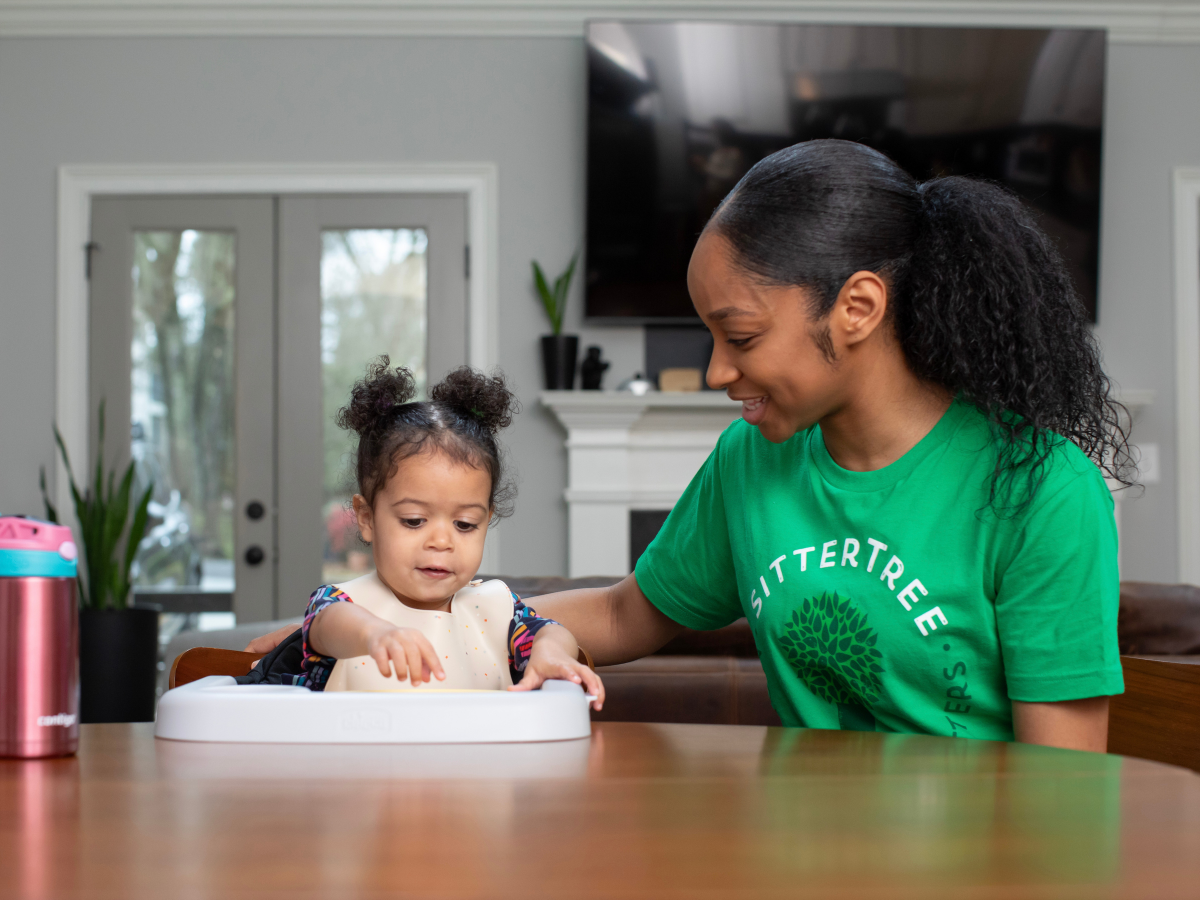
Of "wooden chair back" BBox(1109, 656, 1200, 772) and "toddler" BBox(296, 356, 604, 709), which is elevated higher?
"toddler" BBox(296, 356, 604, 709)

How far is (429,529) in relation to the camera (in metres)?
1.19

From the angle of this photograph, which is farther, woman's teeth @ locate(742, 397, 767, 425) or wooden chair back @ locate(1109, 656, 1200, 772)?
wooden chair back @ locate(1109, 656, 1200, 772)

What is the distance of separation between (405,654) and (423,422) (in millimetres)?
422

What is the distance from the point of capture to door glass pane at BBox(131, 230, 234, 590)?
14.3 feet

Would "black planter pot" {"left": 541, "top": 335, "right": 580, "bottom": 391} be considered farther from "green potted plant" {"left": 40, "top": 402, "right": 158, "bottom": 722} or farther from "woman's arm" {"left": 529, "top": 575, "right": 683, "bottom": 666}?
"woman's arm" {"left": 529, "top": 575, "right": 683, "bottom": 666}

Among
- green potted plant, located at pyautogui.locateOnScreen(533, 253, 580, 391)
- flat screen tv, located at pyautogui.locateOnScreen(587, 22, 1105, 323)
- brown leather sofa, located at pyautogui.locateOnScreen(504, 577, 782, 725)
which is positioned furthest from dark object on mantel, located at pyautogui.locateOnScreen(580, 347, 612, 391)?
brown leather sofa, located at pyautogui.locateOnScreen(504, 577, 782, 725)

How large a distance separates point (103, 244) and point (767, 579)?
417 centimetres

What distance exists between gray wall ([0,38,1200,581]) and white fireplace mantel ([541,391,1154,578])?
13 cm

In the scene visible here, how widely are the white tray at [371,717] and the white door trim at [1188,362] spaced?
450 centimetres

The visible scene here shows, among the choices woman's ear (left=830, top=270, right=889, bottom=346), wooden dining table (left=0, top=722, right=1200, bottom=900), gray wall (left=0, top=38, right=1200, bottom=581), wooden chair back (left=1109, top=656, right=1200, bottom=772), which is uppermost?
gray wall (left=0, top=38, right=1200, bottom=581)

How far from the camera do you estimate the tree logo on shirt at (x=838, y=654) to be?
39.2 inches

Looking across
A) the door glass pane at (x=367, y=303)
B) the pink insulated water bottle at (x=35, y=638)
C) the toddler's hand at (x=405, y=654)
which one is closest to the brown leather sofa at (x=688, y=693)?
the toddler's hand at (x=405, y=654)

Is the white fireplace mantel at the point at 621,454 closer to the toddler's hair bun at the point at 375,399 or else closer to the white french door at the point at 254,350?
the white french door at the point at 254,350

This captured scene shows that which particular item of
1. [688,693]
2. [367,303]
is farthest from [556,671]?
[367,303]
